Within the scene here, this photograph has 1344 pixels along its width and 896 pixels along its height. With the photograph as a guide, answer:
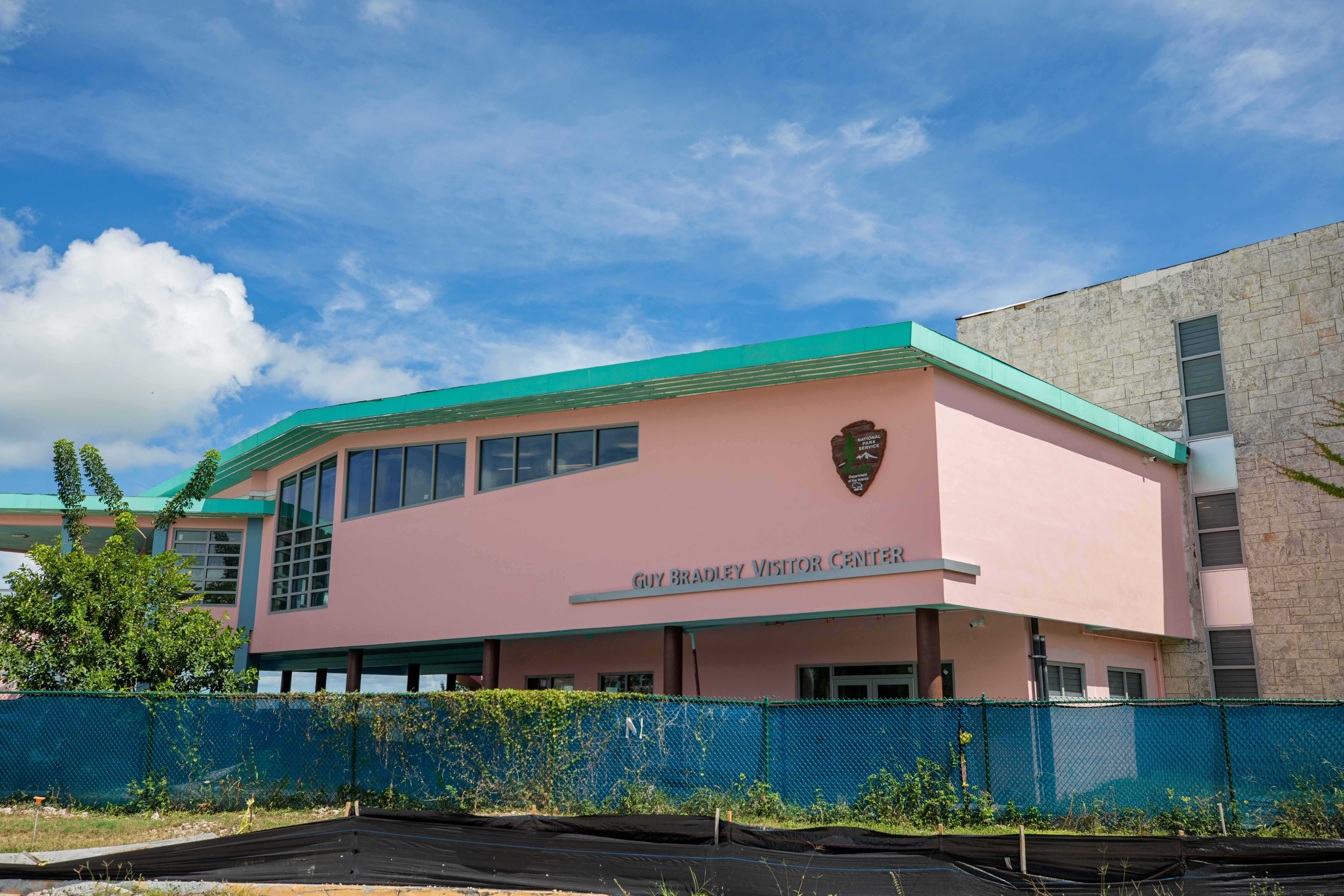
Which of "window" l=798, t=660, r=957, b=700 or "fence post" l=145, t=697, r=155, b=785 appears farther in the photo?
"window" l=798, t=660, r=957, b=700

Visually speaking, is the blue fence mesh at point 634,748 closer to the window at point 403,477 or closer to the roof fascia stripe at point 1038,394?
the roof fascia stripe at point 1038,394

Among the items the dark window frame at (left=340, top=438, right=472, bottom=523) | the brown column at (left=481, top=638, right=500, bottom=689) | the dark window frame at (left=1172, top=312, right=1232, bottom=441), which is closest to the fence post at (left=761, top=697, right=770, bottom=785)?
the brown column at (left=481, top=638, right=500, bottom=689)

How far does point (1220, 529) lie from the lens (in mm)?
21938

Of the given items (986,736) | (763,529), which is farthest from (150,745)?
(986,736)

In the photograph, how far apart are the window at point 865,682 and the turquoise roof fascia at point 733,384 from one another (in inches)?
198

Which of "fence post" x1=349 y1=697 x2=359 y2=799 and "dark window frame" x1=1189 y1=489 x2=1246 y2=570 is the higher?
"dark window frame" x1=1189 y1=489 x2=1246 y2=570

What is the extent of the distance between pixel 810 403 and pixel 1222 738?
747 centimetres

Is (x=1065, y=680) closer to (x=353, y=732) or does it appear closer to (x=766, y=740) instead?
(x=766, y=740)

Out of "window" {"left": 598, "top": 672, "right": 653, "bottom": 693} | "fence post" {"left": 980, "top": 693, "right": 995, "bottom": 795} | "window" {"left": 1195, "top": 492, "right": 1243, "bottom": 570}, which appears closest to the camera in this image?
"fence post" {"left": 980, "top": 693, "right": 995, "bottom": 795}

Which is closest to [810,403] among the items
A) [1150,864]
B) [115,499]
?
[1150,864]

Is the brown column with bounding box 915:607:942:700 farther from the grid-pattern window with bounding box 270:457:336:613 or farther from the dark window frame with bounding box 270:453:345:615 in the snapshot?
the grid-pattern window with bounding box 270:457:336:613

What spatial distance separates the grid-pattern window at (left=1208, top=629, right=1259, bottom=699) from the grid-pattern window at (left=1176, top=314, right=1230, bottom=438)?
417 centimetres

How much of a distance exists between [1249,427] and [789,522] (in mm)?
11127

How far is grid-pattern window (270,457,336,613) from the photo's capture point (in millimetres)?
24938
